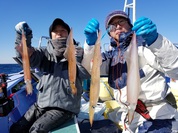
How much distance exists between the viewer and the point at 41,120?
352 cm

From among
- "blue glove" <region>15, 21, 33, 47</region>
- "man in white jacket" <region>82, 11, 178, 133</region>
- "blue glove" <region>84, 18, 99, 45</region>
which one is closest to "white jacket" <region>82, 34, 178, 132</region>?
"man in white jacket" <region>82, 11, 178, 133</region>

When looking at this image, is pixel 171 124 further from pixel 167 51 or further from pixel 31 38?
pixel 31 38

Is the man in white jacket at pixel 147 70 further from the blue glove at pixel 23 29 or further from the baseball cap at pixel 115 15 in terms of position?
the blue glove at pixel 23 29

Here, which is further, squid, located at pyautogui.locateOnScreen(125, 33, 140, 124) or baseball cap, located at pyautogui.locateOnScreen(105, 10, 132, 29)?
baseball cap, located at pyautogui.locateOnScreen(105, 10, 132, 29)

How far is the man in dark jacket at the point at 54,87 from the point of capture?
3.52 metres

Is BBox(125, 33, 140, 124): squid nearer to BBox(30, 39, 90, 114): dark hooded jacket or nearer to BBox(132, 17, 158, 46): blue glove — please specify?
BBox(132, 17, 158, 46): blue glove

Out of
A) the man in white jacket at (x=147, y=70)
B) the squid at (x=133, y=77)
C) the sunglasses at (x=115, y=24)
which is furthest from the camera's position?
the sunglasses at (x=115, y=24)

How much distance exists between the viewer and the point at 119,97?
10.2ft

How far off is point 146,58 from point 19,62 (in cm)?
229

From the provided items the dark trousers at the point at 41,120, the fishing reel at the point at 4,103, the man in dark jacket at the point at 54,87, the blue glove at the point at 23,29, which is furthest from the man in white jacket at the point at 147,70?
the fishing reel at the point at 4,103

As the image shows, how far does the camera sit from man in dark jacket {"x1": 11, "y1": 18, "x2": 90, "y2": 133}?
3518mm

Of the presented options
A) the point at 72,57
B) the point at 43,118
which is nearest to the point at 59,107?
the point at 43,118

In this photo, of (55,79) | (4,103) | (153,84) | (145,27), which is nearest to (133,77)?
(145,27)

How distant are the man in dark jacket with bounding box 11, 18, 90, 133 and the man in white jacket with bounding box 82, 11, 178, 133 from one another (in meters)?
0.65
